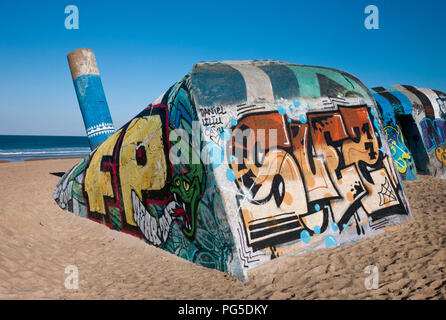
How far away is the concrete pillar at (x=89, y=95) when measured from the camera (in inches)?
423

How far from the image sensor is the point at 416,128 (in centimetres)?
1170

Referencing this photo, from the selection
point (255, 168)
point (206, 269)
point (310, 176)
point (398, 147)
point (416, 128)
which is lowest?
point (206, 269)

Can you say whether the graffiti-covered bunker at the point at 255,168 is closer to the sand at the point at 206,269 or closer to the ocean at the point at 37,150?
the sand at the point at 206,269

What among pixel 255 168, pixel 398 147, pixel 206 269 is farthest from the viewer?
pixel 398 147

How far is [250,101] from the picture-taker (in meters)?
5.07

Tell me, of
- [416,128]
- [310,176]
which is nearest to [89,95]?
[310,176]

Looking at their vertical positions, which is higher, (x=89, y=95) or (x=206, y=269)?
(x=89, y=95)

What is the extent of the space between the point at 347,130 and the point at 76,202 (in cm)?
704

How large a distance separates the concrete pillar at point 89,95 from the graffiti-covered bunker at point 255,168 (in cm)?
490

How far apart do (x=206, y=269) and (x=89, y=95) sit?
8.78m

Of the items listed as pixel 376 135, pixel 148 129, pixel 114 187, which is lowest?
pixel 114 187

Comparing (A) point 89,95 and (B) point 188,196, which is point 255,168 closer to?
(B) point 188,196
